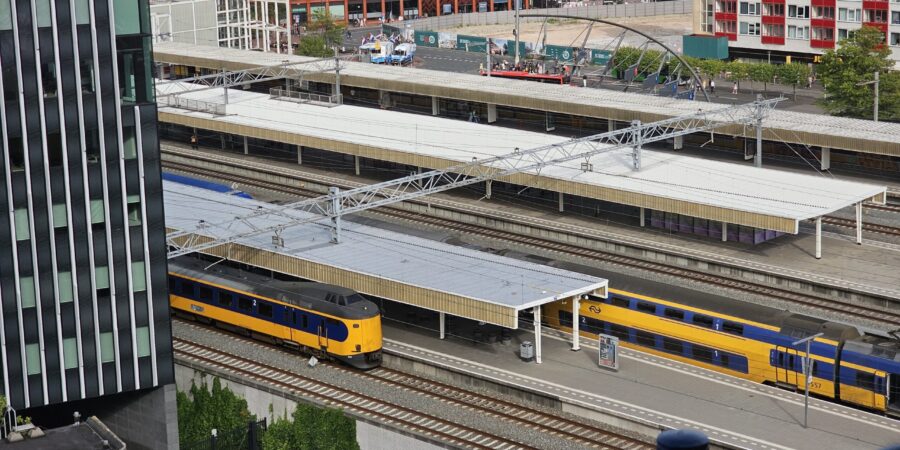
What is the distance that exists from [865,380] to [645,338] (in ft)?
27.2

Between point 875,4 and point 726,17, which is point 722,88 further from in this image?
point 875,4

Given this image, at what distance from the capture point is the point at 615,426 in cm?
4241

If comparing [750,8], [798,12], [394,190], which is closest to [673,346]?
[394,190]

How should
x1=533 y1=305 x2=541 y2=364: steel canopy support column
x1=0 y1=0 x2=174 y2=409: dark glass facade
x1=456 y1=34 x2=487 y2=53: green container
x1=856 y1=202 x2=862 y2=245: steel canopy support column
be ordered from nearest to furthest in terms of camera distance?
1. x1=0 y1=0 x2=174 y2=409: dark glass facade
2. x1=533 y1=305 x2=541 y2=364: steel canopy support column
3. x1=856 y1=202 x2=862 y2=245: steel canopy support column
4. x1=456 y1=34 x2=487 y2=53: green container

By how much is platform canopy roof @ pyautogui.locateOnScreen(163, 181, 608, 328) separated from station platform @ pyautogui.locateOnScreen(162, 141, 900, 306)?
3187 mm

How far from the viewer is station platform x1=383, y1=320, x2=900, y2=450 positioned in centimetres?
4084

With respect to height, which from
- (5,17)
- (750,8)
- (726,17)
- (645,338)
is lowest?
(645,338)

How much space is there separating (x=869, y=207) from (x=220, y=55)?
163ft

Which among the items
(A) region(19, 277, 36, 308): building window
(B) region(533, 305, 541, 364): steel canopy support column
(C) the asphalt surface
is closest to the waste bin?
(B) region(533, 305, 541, 364): steel canopy support column

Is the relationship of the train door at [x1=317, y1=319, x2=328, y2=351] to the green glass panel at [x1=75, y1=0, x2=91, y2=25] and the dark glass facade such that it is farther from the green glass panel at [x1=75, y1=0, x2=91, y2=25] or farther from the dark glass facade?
the green glass panel at [x1=75, y1=0, x2=91, y2=25]

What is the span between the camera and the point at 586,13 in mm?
148500

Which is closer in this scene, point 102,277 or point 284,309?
point 102,277

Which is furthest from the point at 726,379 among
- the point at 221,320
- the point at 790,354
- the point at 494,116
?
the point at 494,116

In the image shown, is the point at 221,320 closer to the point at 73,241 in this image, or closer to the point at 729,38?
the point at 73,241
